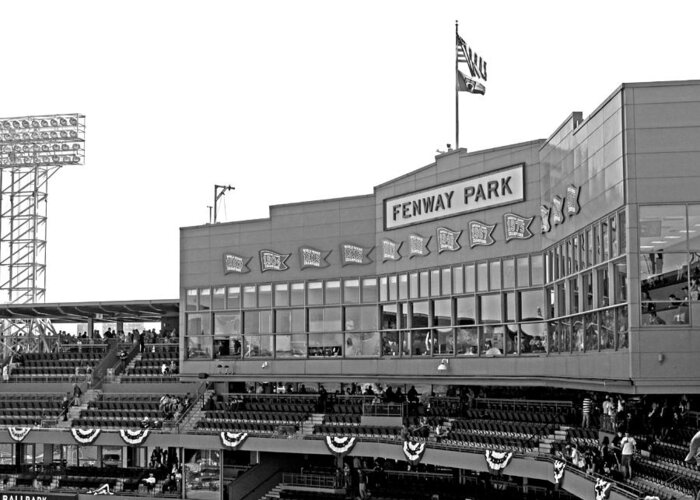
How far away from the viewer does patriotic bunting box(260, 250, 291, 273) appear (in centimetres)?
4931

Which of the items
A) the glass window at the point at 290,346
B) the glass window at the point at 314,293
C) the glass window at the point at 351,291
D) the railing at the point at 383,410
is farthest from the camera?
the glass window at the point at 290,346

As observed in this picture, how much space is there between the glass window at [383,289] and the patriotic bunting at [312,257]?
3.28m

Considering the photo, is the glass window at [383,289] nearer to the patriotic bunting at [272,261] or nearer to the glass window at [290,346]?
the glass window at [290,346]

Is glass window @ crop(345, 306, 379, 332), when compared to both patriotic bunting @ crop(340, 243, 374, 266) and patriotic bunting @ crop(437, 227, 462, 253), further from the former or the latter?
patriotic bunting @ crop(437, 227, 462, 253)

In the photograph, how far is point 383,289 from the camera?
149 feet

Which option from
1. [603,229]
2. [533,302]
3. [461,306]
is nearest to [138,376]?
[461,306]

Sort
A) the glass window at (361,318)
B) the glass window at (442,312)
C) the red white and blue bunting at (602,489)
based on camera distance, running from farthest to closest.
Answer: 1. the glass window at (361,318)
2. the glass window at (442,312)
3. the red white and blue bunting at (602,489)

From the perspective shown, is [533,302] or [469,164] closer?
[533,302]

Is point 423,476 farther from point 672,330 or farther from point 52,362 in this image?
point 52,362

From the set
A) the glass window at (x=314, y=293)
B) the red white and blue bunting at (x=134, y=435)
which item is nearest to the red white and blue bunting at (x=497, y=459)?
the glass window at (x=314, y=293)

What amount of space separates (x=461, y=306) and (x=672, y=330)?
1460cm

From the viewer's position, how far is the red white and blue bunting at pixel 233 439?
1810 inches

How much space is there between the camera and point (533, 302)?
120 ft

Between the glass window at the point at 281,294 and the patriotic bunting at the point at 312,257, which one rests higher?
the patriotic bunting at the point at 312,257
